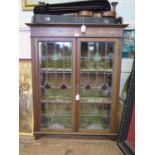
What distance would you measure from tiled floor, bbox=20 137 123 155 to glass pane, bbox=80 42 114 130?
0.67ft

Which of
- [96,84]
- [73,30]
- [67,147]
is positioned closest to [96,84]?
[96,84]

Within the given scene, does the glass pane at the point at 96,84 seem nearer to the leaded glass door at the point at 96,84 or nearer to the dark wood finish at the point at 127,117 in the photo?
the leaded glass door at the point at 96,84

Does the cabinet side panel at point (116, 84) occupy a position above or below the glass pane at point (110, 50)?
below

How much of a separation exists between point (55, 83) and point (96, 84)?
52 cm

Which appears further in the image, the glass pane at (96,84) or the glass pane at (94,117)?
the glass pane at (94,117)

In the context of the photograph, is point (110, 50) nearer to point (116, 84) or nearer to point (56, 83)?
point (116, 84)

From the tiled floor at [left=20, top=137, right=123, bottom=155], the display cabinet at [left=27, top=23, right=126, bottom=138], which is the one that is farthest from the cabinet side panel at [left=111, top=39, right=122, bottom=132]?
the tiled floor at [left=20, top=137, right=123, bottom=155]

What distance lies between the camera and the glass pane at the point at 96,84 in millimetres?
2480

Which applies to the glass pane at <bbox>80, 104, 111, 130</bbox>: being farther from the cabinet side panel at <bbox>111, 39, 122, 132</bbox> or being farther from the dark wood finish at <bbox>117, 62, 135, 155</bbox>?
the dark wood finish at <bbox>117, 62, 135, 155</bbox>

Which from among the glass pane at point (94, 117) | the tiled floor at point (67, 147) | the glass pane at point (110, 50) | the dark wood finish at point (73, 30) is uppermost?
the dark wood finish at point (73, 30)

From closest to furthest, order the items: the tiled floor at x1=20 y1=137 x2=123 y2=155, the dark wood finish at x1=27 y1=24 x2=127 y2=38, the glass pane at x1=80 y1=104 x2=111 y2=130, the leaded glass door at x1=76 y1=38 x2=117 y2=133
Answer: the tiled floor at x1=20 y1=137 x2=123 y2=155 < the dark wood finish at x1=27 y1=24 x2=127 y2=38 < the leaded glass door at x1=76 y1=38 x2=117 y2=133 < the glass pane at x1=80 y1=104 x2=111 y2=130

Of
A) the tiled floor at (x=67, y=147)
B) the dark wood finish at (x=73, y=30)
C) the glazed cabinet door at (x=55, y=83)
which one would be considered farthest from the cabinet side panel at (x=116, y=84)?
the glazed cabinet door at (x=55, y=83)

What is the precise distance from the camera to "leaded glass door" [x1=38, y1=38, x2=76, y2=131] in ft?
8.11
